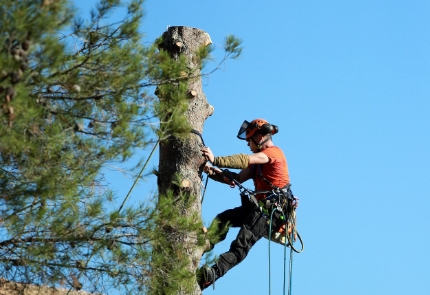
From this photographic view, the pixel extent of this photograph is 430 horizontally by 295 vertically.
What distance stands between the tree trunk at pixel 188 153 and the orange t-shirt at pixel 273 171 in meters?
0.81

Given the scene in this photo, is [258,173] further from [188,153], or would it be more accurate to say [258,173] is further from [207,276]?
[207,276]

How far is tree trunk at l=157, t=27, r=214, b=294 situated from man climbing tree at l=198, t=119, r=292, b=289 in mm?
152

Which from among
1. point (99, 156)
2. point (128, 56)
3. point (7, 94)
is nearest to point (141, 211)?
point (99, 156)

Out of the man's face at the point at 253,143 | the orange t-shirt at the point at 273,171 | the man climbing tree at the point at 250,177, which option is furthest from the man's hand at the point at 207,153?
the man's face at the point at 253,143

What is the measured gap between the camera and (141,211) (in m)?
6.76

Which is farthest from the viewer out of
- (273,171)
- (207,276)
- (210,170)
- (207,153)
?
(273,171)

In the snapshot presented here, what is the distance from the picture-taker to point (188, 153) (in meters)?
7.57

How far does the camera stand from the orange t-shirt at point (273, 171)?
8.30 metres

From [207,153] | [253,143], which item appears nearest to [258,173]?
[253,143]

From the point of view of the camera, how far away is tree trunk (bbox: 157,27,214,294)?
23.9 feet

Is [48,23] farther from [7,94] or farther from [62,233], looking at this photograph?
[62,233]

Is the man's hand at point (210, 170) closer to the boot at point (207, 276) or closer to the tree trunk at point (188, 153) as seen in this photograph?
the tree trunk at point (188, 153)

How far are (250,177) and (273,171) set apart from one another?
264 mm

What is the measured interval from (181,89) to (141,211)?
988 millimetres
